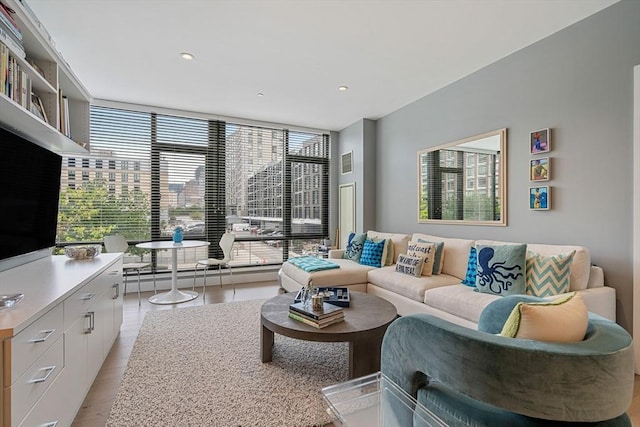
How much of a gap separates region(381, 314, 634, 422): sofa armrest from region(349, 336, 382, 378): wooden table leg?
Answer: 109 centimetres

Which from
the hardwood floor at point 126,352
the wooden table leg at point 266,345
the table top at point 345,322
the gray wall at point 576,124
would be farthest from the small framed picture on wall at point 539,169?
the wooden table leg at point 266,345

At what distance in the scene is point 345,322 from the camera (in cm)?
218

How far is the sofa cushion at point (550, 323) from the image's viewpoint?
1011 mm

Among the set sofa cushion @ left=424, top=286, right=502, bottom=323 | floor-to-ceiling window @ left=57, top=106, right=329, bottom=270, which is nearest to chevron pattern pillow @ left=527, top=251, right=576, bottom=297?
sofa cushion @ left=424, top=286, right=502, bottom=323

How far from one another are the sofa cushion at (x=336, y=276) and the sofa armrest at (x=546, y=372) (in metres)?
2.54

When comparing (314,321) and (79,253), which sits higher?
(79,253)

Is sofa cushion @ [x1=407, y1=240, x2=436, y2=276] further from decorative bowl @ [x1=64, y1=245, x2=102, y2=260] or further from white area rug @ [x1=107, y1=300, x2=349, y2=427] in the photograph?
decorative bowl @ [x1=64, y1=245, x2=102, y2=260]

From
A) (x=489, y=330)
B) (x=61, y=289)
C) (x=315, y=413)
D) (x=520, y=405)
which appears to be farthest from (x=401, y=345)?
(x=61, y=289)

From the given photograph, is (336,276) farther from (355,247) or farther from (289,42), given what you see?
(289,42)

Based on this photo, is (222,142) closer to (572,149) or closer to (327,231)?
(327,231)

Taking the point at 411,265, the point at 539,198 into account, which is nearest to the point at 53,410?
the point at 411,265

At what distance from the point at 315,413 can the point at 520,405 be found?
121 cm

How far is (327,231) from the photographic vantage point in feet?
19.6

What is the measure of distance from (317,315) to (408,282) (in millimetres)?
1408
